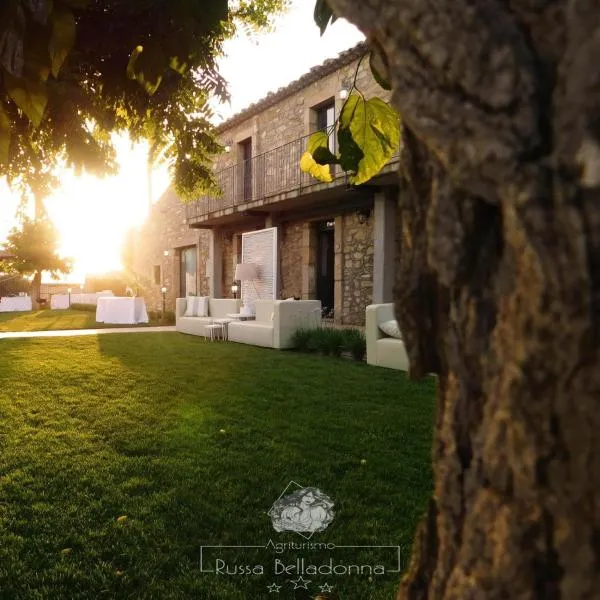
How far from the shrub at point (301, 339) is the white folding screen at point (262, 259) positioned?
4.75 meters

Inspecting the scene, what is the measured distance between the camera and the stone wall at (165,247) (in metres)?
17.6

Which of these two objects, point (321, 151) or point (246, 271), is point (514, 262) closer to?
point (321, 151)

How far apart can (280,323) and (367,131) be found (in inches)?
298

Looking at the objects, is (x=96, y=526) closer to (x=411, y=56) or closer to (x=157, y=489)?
(x=157, y=489)

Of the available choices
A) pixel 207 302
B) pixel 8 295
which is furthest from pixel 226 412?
pixel 8 295

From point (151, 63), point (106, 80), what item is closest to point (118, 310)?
point (106, 80)

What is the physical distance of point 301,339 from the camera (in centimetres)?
861

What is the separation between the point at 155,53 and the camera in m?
1.43

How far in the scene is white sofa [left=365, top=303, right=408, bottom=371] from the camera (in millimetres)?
6656

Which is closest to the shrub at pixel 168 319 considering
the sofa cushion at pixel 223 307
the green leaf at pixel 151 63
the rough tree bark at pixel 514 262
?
the sofa cushion at pixel 223 307

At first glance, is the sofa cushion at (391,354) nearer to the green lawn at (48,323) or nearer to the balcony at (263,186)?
the balcony at (263,186)

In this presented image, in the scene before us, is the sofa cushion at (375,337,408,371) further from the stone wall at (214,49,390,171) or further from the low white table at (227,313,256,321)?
the stone wall at (214,49,390,171)

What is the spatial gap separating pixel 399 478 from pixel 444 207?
2835 mm

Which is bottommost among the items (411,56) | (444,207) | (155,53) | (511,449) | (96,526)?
(96,526)
